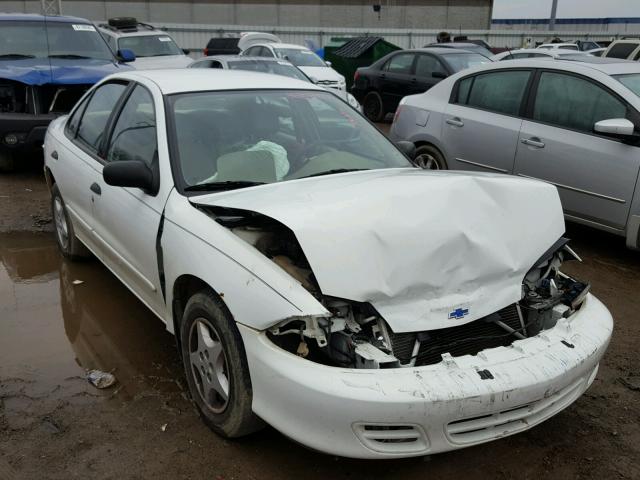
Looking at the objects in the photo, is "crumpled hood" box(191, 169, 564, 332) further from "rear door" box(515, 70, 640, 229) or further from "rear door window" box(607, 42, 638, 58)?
"rear door window" box(607, 42, 638, 58)

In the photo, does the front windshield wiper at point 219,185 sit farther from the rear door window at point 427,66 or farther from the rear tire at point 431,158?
the rear door window at point 427,66

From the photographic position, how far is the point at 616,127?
4.83 m

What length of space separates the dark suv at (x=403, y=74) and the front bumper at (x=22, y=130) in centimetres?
706

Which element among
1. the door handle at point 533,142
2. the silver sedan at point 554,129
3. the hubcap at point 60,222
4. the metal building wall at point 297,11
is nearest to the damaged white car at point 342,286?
the hubcap at point 60,222

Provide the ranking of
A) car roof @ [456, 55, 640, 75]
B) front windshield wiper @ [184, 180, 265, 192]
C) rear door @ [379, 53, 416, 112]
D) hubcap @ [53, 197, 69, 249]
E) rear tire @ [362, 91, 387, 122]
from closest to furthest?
1. front windshield wiper @ [184, 180, 265, 192]
2. hubcap @ [53, 197, 69, 249]
3. car roof @ [456, 55, 640, 75]
4. rear door @ [379, 53, 416, 112]
5. rear tire @ [362, 91, 387, 122]

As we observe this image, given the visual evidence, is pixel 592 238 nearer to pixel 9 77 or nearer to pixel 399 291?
pixel 399 291

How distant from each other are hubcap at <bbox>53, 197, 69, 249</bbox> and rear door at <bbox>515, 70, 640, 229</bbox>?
13.3ft

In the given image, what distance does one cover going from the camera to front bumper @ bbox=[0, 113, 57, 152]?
7.15 metres

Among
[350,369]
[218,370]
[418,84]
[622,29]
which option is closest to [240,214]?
[218,370]

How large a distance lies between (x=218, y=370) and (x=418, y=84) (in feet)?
33.4

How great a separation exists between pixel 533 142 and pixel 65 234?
165 inches

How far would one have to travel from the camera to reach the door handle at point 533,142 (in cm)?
550

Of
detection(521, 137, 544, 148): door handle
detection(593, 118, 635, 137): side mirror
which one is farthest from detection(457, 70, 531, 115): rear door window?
detection(593, 118, 635, 137): side mirror

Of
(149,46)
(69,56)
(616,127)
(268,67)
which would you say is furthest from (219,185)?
(149,46)
